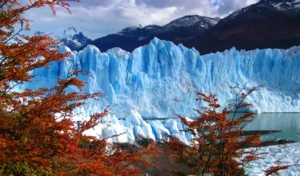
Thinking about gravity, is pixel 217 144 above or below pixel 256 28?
below

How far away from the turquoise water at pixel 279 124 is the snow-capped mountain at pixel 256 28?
86.2ft

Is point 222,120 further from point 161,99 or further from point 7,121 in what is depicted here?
point 161,99

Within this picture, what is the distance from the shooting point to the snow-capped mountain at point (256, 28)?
5428cm

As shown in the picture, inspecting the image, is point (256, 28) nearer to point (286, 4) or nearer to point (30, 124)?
point (286, 4)

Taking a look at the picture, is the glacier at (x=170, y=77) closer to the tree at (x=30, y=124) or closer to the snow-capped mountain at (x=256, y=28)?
the tree at (x=30, y=124)

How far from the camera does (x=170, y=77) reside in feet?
93.0

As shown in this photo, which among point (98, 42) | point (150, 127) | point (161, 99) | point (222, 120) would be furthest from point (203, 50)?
point (222, 120)

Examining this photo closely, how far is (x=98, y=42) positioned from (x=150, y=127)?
60.2 meters

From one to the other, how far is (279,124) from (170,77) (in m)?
9.67

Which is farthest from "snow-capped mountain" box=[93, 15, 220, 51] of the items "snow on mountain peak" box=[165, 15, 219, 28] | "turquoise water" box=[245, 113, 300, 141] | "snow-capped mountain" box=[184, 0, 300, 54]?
"turquoise water" box=[245, 113, 300, 141]

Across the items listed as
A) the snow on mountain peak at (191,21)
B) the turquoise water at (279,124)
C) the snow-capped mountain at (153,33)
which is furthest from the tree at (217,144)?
the snow on mountain peak at (191,21)

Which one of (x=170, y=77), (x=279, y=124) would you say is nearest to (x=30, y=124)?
(x=279, y=124)

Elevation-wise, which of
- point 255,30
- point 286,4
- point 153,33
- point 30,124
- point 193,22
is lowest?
point 30,124

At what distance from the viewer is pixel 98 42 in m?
74.6
